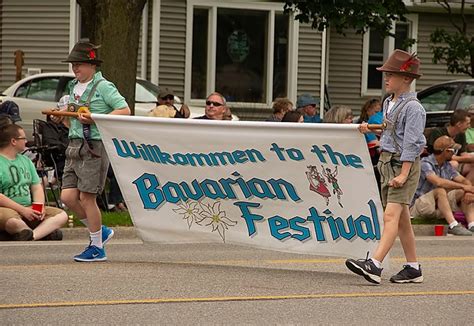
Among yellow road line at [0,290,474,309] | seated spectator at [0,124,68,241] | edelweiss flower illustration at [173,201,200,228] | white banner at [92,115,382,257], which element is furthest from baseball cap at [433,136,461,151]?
yellow road line at [0,290,474,309]

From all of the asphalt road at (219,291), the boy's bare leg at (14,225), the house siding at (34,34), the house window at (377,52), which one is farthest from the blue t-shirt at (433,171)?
the house window at (377,52)

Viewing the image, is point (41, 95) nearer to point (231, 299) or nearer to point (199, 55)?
point (199, 55)

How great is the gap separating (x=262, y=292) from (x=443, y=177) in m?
8.61

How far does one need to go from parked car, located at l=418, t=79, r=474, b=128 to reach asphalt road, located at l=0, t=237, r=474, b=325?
9797 millimetres

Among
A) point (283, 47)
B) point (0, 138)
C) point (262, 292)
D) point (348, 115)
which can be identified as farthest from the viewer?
point (283, 47)

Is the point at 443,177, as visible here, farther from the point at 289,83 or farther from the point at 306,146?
the point at 289,83

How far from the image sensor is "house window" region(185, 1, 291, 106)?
100 ft

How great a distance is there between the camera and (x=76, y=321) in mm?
8336

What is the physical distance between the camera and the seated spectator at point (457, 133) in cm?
1830

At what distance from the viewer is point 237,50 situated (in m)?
30.9

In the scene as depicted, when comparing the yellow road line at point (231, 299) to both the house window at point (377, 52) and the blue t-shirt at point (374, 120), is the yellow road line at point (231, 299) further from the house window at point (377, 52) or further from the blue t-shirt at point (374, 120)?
the house window at point (377, 52)

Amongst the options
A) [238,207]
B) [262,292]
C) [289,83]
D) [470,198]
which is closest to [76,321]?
A: [262,292]

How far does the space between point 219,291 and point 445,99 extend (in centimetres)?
1431

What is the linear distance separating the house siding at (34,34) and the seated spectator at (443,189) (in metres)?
13.7
